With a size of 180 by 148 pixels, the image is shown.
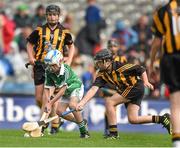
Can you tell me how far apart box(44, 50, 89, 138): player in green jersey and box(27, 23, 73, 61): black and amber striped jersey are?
0.88m

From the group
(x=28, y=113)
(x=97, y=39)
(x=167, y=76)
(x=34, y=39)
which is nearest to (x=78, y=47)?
(x=97, y=39)

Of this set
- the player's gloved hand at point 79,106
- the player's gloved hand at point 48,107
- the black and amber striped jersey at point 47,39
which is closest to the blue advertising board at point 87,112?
the black and amber striped jersey at point 47,39

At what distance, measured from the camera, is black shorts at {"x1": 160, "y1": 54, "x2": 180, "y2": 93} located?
31.8 ft

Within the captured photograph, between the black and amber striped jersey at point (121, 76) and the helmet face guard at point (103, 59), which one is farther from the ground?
the helmet face guard at point (103, 59)

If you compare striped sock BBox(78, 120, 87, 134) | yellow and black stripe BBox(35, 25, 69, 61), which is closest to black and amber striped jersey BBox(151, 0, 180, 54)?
striped sock BBox(78, 120, 87, 134)

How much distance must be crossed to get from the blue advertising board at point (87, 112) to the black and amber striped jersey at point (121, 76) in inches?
204

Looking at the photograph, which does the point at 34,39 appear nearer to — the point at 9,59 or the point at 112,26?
the point at 9,59

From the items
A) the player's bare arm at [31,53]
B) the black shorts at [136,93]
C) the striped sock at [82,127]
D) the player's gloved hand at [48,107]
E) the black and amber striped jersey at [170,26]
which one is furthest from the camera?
the player's bare arm at [31,53]

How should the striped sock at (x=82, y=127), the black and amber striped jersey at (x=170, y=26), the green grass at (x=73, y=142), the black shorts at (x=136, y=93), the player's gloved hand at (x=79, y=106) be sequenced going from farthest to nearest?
the black shorts at (x=136, y=93), the striped sock at (x=82, y=127), the player's gloved hand at (x=79, y=106), the green grass at (x=73, y=142), the black and amber striped jersey at (x=170, y=26)

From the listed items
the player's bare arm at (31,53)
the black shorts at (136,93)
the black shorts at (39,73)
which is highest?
the player's bare arm at (31,53)

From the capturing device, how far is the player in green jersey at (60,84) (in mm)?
12801

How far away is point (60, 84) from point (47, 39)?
1229 millimetres

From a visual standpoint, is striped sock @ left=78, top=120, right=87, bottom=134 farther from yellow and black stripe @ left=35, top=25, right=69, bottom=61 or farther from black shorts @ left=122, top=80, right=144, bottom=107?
yellow and black stripe @ left=35, top=25, right=69, bottom=61

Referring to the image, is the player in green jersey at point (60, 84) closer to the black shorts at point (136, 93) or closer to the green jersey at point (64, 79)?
the green jersey at point (64, 79)
